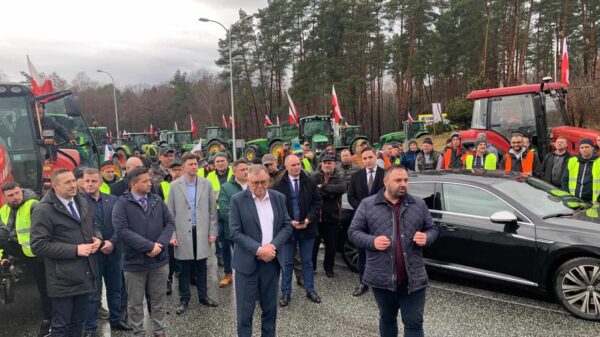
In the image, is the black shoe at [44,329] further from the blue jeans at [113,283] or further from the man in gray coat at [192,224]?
the man in gray coat at [192,224]

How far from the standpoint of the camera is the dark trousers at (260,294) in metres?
3.71

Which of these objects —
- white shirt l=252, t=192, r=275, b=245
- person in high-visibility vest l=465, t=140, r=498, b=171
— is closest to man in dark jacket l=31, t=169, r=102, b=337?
white shirt l=252, t=192, r=275, b=245

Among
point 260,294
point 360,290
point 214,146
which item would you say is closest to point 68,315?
point 260,294

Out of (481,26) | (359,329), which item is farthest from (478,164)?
(481,26)

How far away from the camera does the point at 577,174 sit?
20.9 ft

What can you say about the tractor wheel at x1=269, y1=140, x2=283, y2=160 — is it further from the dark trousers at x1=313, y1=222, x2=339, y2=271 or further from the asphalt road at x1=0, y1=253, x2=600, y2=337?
the asphalt road at x1=0, y1=253, x2=600, y2=337

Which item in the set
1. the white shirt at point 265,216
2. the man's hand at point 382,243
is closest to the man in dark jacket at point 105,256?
the white shirt at point 265,216

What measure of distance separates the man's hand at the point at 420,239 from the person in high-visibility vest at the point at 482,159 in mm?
5042

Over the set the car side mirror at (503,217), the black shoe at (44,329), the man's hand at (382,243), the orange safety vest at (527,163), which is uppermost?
the orange safety vest at (527,163)

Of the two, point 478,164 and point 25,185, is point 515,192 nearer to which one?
point 478,164

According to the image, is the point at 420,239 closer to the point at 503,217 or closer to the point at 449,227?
the point at 503,217

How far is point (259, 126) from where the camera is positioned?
5225cm

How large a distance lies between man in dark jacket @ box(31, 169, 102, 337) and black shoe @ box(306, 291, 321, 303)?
2498 mm

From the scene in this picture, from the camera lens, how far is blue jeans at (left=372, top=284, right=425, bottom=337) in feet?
10.7
